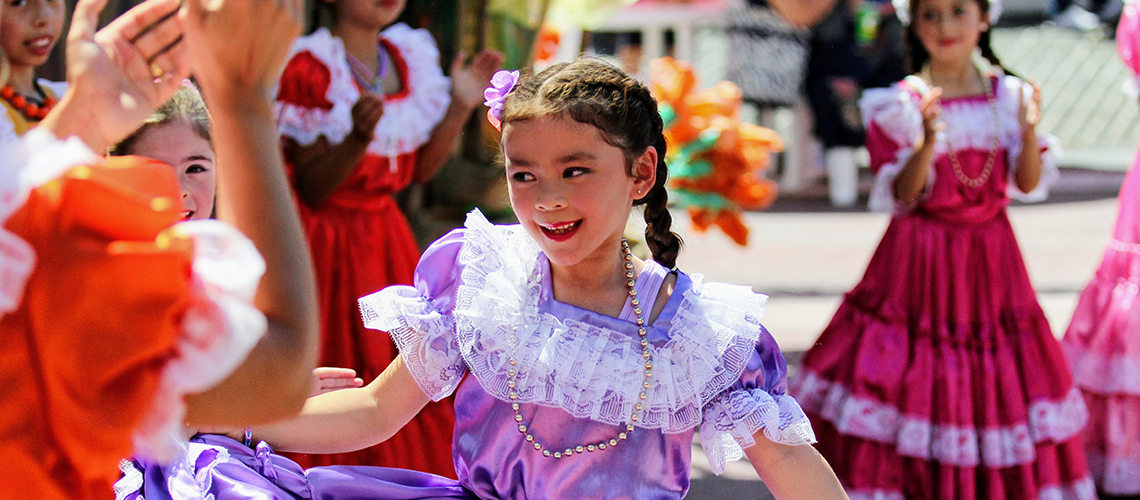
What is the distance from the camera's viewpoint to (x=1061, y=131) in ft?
43.7

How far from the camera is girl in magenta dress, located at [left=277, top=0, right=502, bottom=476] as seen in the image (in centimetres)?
310

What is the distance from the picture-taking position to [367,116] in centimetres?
307

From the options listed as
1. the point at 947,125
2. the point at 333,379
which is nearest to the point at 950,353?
the point at 947,125

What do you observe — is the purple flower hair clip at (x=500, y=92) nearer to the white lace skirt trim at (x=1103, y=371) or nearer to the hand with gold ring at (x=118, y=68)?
the hand with gold ring at (x=118, y=68)

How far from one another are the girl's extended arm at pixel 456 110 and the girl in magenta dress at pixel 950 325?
125 cm

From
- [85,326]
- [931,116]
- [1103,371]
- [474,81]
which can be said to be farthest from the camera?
[1103,371]

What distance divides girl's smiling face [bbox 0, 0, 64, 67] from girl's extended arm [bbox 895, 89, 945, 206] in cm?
241

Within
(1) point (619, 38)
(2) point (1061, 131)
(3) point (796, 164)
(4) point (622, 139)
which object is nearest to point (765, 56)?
(3) point (796, 164)

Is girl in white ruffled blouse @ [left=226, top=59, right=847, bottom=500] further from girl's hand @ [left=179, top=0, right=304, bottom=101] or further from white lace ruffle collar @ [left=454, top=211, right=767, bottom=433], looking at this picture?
girl's hand @ [left=179, top=0, right=304, bottom=101]

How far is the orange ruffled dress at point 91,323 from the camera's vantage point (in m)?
1.00

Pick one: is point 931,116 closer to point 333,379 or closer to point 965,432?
point 965,432

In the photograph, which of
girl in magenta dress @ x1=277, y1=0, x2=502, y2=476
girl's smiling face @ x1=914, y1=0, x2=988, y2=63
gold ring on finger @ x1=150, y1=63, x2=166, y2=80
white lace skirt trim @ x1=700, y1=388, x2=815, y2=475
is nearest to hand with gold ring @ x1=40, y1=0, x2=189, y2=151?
gold ring on finger @ x1=150, y1=63, x2=166, y2=80

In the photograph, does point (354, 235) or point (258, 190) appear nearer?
point (258, 190)

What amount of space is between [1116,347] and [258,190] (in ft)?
11.3
